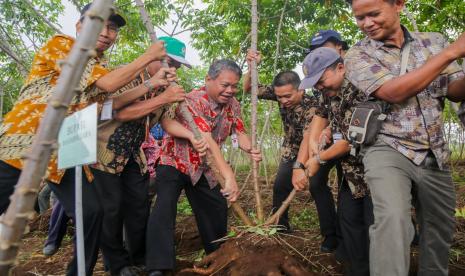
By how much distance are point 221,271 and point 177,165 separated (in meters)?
0.98

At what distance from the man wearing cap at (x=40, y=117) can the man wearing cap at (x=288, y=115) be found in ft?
5.91

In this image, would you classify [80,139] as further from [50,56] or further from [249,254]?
[249,254]

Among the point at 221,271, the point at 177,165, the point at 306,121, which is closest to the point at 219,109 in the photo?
the point at 177,165

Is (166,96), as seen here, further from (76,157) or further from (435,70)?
(435,70)

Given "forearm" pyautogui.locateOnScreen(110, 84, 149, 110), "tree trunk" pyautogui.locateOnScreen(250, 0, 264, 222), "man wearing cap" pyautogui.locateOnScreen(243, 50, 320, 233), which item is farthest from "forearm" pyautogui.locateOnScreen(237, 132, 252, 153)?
"forearm" pyautogui.locateOnScreen(110, 84, 149, 110)

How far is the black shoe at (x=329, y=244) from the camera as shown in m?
3.53

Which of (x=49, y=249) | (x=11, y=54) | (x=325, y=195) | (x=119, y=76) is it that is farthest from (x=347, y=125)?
(x=11, y=54)

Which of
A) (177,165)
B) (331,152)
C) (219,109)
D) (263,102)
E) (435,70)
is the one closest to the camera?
(435,70)

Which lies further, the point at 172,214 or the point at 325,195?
the point at 325,195

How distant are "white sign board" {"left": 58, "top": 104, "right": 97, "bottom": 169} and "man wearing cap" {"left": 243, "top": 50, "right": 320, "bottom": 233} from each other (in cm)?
251

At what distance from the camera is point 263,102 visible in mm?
10500

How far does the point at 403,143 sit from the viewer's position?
82.0 inches

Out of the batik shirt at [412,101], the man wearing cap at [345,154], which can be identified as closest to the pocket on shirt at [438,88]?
the batik shirt at [412,101]

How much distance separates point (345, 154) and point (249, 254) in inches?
37.8
